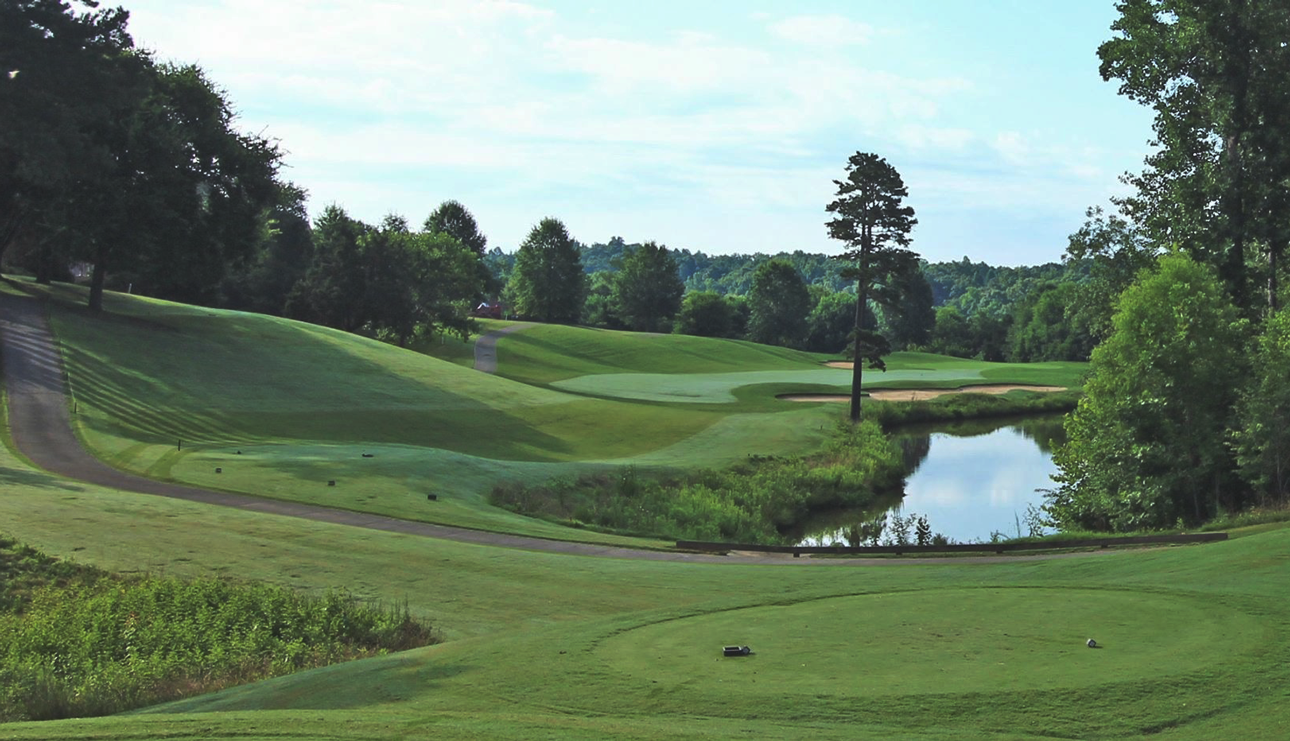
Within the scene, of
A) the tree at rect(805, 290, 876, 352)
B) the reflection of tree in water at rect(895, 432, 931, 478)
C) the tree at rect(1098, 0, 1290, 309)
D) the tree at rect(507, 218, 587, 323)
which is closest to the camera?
the tree at rect(1098, 0, 1290, 309)

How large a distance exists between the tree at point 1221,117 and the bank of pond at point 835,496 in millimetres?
10348

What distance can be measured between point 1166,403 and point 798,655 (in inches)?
1097

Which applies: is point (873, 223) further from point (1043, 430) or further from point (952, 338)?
point (952, 338)

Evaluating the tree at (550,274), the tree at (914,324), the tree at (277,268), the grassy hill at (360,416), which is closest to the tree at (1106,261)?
the grassy hill at (360,416)

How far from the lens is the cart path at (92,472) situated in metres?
25.9

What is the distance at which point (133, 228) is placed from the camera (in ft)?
196

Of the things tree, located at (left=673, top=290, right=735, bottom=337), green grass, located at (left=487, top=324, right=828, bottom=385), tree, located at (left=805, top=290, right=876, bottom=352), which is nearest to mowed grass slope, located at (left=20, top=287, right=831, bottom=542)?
green grass, located at (left=487, top=324, right=828, bottom=385)

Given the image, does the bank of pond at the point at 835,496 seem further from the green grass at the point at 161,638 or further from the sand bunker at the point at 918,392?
the sand bunker at the point at 918,392

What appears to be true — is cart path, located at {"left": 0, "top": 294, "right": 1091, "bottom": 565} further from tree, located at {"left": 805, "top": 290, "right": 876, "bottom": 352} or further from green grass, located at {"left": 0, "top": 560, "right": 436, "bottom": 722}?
tree, located at {"left": 805, "top": 290, "right": 876, "bottom": 352}

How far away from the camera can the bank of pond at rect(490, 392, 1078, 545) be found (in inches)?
1496

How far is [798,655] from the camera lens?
1355 cm

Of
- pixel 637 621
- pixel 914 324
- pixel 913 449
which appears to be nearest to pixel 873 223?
pixel 913 449

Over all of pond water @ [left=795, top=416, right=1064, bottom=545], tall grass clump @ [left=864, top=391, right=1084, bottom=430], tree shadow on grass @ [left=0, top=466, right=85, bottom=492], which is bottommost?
pond water @ [left=795, top=416, right=1064, bottom=545]

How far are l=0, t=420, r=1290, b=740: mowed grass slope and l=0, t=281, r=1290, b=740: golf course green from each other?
0.16ft
